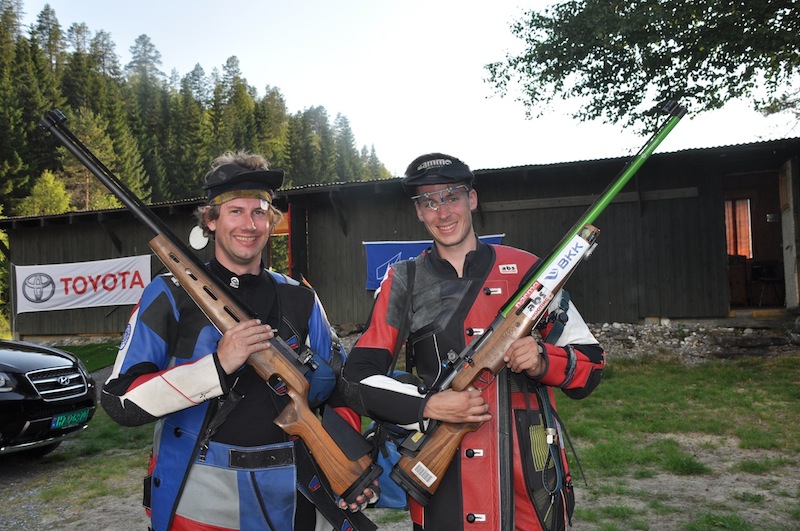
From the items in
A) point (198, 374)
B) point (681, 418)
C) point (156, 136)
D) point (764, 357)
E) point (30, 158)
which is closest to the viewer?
point (198, 374)

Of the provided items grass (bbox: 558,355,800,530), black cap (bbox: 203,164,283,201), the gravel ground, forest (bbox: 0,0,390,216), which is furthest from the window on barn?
forest (bbox: 0,0,390,216)

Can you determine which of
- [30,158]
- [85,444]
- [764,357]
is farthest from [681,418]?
[30,158]

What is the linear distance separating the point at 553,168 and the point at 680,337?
461cm

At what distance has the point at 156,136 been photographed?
67.2 m

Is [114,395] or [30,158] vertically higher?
[30,158]

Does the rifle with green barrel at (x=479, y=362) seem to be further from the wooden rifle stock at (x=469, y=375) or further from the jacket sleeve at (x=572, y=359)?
the jacket sleeve at (x=572, y=359)

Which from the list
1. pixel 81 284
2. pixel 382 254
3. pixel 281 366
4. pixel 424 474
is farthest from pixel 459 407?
pixel 81 284

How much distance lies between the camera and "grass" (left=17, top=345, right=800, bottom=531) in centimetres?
485

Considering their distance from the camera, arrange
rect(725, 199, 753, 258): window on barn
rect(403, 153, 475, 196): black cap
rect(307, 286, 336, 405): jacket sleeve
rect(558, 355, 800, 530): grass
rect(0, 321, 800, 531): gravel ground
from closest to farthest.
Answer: rect(403, 153, 475, 196): black cap, rect(307, 286, 336, 405): jacket sleeve, rect(558, 355, 800, 530): grass, rect(0, 321, 800, 531): gravel ground, rect(725, 199, 753, 258): window on barn

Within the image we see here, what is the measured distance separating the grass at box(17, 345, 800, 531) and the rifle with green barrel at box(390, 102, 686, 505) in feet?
9.13

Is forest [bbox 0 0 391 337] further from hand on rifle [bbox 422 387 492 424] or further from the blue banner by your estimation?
hand on rifle [bbox 422 387 492 424]

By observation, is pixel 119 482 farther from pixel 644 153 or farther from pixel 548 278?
pixel 644 153

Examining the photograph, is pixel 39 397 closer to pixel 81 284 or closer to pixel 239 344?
pixel 239 344

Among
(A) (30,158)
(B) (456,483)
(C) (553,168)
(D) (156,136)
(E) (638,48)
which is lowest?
(B) (456,483)
